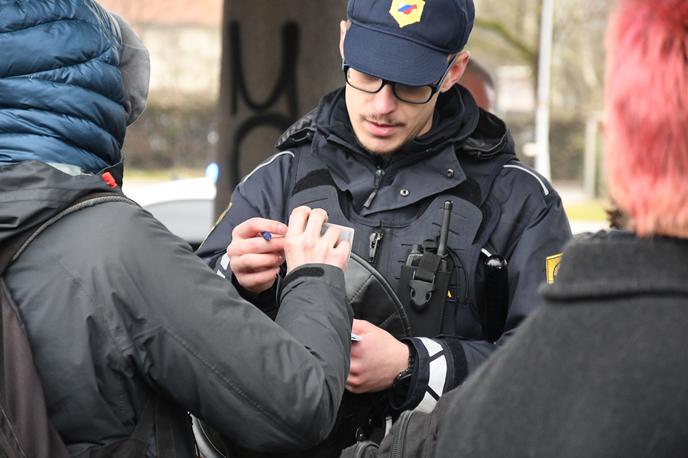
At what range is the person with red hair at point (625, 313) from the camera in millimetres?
1436

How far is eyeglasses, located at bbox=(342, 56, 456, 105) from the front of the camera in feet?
8.98

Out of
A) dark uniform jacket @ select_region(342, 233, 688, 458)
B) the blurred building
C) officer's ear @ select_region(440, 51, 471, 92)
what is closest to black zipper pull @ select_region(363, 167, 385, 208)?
officer's ear @ select_region(440, 51, 471, 92)

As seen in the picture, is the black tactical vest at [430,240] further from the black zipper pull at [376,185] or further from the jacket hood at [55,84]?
the jacket hood at [55,84]

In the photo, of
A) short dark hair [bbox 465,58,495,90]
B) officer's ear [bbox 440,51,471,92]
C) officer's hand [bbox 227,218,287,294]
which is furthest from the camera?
short dark hair [bbox 465,58,495,90]

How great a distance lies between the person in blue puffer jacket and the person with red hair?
1.37 feet

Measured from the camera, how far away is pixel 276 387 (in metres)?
1.83

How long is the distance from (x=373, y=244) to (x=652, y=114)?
1.20 meters

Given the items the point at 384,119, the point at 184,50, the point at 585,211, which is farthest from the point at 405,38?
the point at 184,50

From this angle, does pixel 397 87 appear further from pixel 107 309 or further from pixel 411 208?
pixel 107 309

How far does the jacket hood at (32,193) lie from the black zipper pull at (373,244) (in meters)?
0.91

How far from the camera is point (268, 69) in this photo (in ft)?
18.7

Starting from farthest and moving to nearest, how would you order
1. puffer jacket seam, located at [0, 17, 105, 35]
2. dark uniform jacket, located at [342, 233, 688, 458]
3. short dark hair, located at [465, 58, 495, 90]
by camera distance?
short dark hair, located at [465, 58, 495, 90], puffer jacket seam, located at [0, 17, 105, 35], dark uniform jacket, located at [342, 233, 688, 458]

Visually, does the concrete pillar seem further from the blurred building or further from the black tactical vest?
the blurred building

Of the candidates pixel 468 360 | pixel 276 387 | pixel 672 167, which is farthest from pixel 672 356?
pixel 468 360
